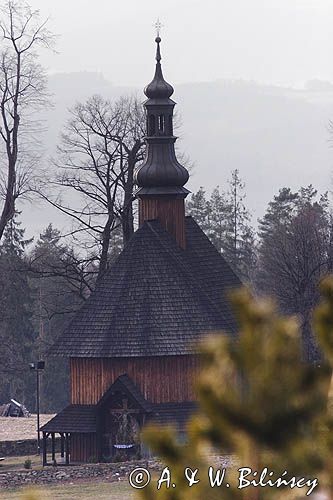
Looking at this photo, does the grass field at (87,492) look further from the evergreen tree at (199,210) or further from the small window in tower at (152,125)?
the evergreen tree at (199,210)

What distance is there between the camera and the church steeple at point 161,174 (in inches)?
1369

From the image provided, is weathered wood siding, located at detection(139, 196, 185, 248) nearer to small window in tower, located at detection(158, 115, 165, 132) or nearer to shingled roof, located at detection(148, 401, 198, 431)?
small window in tower, located at detection(158, 115, 165, 132)

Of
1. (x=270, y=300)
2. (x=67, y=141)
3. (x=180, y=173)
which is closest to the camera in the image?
(x=270, y=300)

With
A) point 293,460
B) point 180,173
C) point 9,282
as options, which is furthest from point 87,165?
point 293,460

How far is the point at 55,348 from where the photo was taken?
32.5 m

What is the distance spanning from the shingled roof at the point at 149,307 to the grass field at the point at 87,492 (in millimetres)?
6755

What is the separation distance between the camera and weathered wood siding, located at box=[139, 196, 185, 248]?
3497 centimetres

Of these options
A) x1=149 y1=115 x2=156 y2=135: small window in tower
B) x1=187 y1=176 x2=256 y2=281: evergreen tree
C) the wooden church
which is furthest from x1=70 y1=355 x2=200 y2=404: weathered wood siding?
x1=187 y1=176 x2=256 y2=281: evergreen tree

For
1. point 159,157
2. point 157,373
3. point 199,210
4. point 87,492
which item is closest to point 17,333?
point 199,210

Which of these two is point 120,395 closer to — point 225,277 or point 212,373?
point 225,277

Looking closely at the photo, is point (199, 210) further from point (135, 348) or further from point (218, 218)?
point (135, 348)

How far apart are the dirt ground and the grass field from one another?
1143cm

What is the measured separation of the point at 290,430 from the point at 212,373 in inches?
13.2

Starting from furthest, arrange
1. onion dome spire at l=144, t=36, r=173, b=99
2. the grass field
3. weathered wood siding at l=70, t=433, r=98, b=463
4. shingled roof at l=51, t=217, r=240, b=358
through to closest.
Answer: onion dome spire at l=144, t=36, r=173, b=99
shingled roof at l=51, t=217, r=240, b=358
weathered wood siding at l=70, t=433, r=98, b=463
the grass field
